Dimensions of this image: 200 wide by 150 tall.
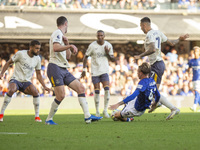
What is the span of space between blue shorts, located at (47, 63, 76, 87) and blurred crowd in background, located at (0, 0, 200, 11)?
14.7 m

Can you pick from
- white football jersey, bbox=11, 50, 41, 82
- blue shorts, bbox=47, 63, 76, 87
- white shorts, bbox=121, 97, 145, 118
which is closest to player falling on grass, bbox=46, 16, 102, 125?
blue shorts, bbox=47, 63, 76, 87

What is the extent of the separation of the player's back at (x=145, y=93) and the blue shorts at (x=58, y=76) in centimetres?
152

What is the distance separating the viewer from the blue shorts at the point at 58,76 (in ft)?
31.2

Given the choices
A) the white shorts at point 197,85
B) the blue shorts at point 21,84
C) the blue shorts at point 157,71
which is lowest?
the white shorts at point 197,85

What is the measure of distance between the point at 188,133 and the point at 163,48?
1969 cm

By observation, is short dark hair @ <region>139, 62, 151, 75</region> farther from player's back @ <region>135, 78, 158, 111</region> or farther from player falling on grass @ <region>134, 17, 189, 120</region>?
player falling on grass @ <region>134, 17, 189, 120</region>

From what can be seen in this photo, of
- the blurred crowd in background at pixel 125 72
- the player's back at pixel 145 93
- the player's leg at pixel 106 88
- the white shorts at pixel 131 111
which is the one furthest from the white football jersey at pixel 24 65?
the blurred crowd in background at pixel 125 72

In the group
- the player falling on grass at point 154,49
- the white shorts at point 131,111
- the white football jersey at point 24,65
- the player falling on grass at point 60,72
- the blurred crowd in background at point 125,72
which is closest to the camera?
the player falling on grass at point 60,72

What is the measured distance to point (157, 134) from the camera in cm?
727

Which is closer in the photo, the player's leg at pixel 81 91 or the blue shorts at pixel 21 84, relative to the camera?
the player's leg at pixel 81 91

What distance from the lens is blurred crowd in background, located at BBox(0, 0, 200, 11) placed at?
23741mm

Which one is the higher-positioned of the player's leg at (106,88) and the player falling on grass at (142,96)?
the player falling on grass at (142,96)

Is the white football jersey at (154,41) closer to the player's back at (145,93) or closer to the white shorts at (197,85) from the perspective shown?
the player's back at (145,93)

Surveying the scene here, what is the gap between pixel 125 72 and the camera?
23.0 metres
